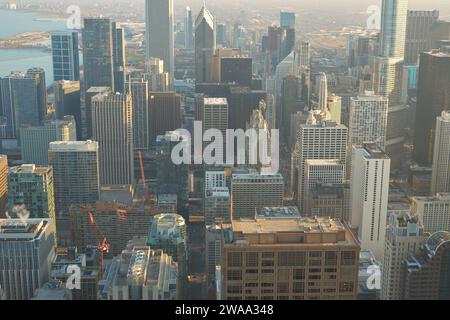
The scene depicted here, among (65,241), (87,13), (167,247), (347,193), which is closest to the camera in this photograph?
(167,247)

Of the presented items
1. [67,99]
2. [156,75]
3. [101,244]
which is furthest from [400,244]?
[67,99]

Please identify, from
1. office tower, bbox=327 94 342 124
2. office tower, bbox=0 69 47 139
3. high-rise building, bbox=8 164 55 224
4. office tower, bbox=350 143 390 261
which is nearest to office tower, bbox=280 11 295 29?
office tower, bbox=327 94 342 124

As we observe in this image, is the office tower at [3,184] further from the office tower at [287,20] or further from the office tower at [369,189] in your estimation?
the office tower at [287,20]

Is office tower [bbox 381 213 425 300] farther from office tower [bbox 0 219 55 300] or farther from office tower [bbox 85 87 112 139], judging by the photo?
office tower [bbox 85 87 112 139]

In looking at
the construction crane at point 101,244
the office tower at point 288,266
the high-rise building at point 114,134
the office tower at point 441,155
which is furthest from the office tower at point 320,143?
the office tower at point 288,266
